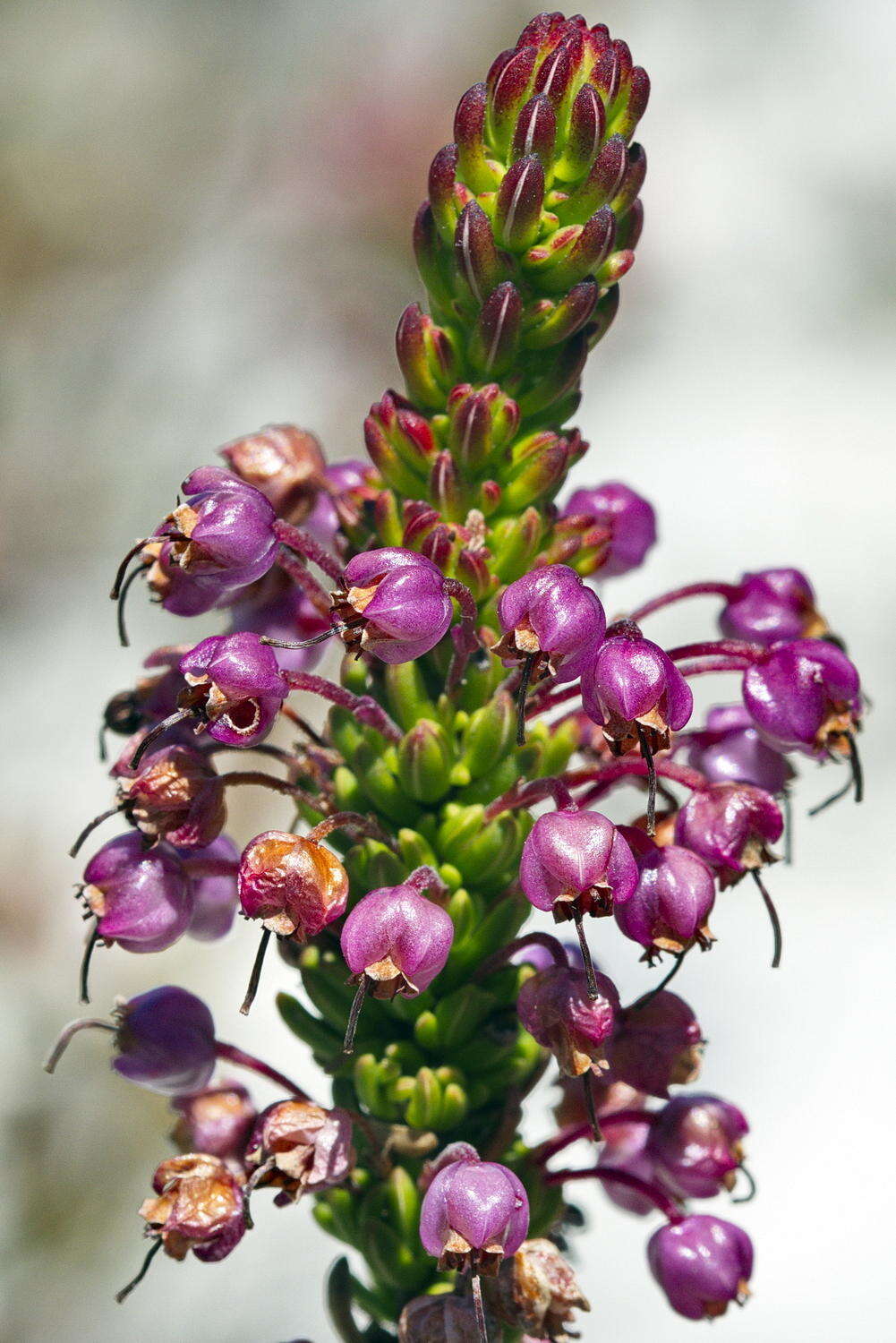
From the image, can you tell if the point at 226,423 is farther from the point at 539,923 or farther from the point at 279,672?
the point at 279,672

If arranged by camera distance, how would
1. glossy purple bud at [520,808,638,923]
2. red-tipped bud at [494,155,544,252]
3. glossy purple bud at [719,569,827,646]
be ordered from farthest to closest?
glossy purple bud at [719,569,827,646] → red-tipped bud at [494,155,544,252] → glossy purple bud at [520,808,638,923]

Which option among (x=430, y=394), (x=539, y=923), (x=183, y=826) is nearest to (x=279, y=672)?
(x=183, y=826)

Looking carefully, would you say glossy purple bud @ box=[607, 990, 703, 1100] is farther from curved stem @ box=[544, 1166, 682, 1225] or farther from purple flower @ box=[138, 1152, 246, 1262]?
purple flower @ box=[138, 1152, 246, 1262]

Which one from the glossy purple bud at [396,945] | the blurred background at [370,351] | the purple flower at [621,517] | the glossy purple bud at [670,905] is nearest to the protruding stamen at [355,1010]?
the glossy purple bud at [396,945]

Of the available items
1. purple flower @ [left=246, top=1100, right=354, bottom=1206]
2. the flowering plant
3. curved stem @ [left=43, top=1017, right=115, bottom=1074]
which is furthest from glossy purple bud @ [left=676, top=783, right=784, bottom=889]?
curved stem @ [left=43, top=1017, right=115, bottom=1074]

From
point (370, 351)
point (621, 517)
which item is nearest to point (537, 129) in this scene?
point (621, 517)

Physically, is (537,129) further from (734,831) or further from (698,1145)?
(698,1145)
